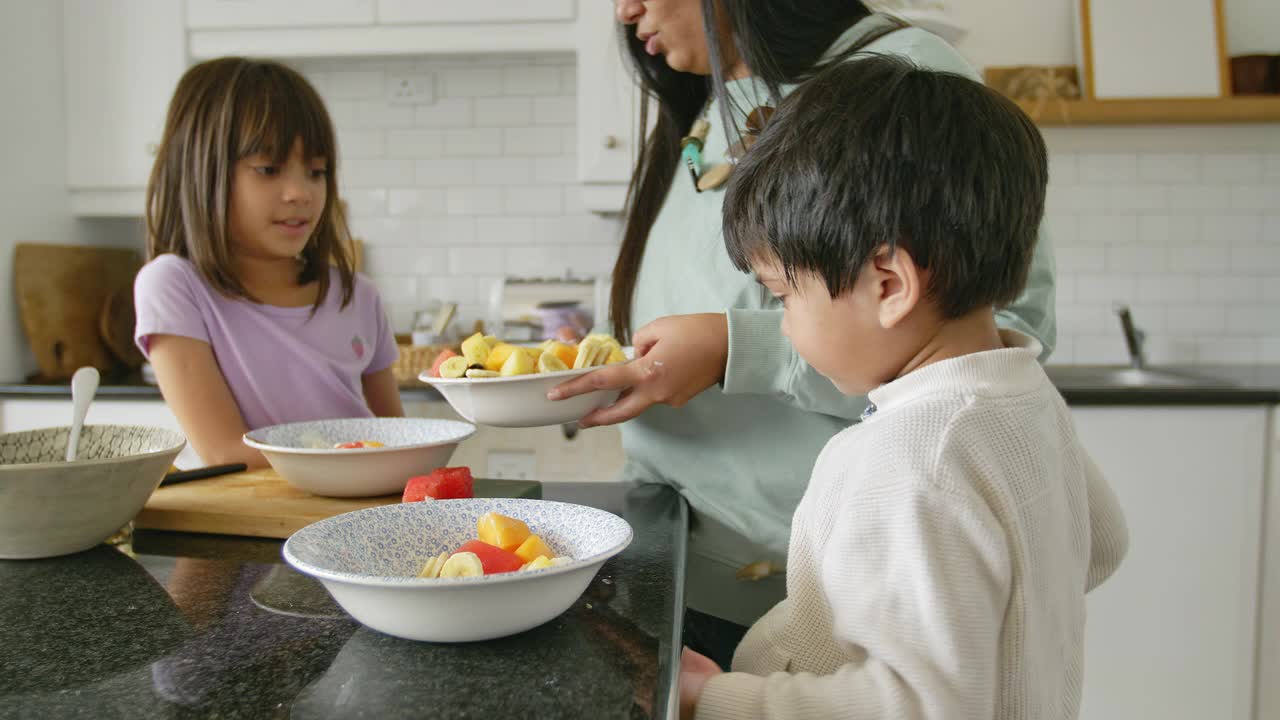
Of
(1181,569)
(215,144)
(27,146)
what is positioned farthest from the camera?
(27,146)

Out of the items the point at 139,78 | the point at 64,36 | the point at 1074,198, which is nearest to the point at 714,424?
the point at 1074,198

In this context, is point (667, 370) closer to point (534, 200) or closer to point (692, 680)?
point (692, 680)

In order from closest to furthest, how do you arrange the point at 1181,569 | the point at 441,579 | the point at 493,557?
the point at 441,579, the point at 493,557, the point at 1181,569

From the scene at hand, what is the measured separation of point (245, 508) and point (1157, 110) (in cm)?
241

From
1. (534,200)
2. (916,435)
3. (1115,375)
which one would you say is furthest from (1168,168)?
(916,435)

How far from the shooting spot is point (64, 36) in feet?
8.66

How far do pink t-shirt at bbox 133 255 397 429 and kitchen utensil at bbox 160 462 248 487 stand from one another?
34 cm

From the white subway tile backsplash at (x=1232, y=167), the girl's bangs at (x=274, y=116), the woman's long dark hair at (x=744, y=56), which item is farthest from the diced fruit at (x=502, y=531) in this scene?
the white subway tile backsplash at (x=1232, y=167)

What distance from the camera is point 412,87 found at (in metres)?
2.84

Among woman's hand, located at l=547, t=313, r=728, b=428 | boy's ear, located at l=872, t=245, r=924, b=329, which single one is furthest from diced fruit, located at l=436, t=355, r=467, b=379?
boy's ear, located at l=872, t=245, r=924, b=329

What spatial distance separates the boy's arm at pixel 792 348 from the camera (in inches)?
37.7

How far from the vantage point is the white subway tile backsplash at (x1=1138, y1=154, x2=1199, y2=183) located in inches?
Answer: 103

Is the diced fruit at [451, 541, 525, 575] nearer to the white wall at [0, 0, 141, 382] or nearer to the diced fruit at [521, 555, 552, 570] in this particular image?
the diced fruit at [521, 555, 552, 570]

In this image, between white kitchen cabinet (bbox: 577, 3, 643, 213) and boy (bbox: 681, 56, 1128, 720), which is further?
white kitchen cabinet (bbox: 577, 3, 643, 213)
